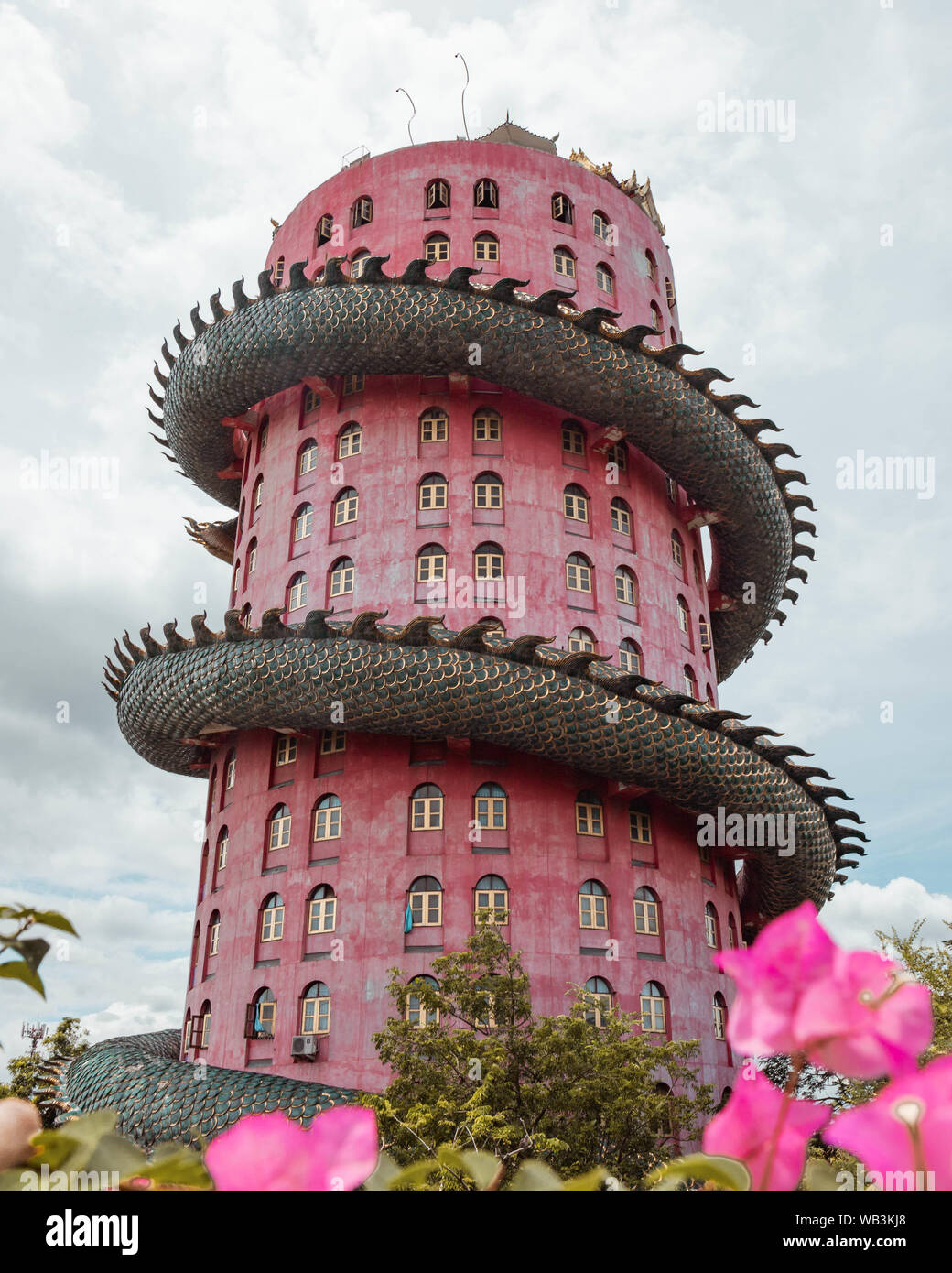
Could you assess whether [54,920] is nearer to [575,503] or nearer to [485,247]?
[575,503]

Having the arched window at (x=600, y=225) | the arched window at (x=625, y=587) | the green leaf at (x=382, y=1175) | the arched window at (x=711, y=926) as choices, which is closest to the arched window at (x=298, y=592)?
the arched window at (x=625, y=587)

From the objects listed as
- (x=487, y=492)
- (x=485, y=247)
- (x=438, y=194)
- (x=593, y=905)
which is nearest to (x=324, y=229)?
(x=438, y=194)

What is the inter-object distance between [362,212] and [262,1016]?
23370 millimetres

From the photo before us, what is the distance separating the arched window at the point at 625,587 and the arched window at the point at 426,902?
9416 millimetres

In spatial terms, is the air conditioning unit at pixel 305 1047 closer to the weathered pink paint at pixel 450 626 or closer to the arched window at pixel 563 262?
the weathered pink paint at pixel 450 626

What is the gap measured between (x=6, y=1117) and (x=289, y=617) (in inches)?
1072

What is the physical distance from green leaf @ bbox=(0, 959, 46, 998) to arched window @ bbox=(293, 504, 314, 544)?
27817 mm

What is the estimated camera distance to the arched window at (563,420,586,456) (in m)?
29.3

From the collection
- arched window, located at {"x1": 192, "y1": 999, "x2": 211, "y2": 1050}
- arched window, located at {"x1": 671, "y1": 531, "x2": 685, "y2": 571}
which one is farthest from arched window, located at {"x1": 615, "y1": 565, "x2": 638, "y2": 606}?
arched window, located at {"x1": 192, "y1": 999, "x2": 211, "y2": 1050}

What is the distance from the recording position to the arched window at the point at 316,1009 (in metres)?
22.8

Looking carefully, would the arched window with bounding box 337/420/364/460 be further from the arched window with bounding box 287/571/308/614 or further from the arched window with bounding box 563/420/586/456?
the arched window with bounding box 563/420/586/456

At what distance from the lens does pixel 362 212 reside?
32.1 meters
